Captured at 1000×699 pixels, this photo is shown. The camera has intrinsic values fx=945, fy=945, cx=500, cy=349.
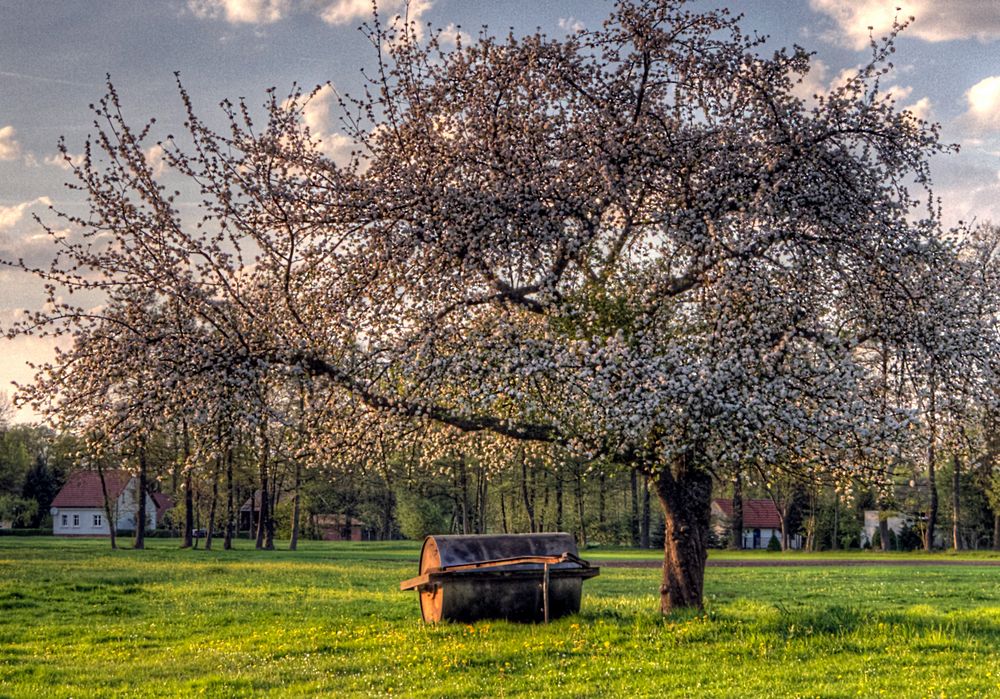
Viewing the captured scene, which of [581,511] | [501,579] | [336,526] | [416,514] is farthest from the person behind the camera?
[336,526]

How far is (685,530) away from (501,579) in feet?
12.5

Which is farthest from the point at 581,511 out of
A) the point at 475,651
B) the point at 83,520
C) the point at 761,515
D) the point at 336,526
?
the point at 83,520

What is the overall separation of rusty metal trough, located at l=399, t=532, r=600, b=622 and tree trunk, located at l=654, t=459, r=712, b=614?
185 centimetres

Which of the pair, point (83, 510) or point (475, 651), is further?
point (83, 510)

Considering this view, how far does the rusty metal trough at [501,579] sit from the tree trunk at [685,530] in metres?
1.85

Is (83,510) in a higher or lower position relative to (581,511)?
lower

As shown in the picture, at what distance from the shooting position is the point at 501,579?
17109mm

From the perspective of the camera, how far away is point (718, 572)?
41.8m

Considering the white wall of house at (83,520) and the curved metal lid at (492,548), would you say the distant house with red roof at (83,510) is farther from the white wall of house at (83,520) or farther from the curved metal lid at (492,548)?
the curved metal lid at (492,548)

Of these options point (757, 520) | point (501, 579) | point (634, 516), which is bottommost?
point (757, 520)

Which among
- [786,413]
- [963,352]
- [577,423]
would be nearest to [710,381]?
[786,413]

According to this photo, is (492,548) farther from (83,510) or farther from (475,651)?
(83,510)

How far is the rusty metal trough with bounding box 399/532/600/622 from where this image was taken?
55.9ft

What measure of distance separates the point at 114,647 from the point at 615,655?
9161 millimetres
